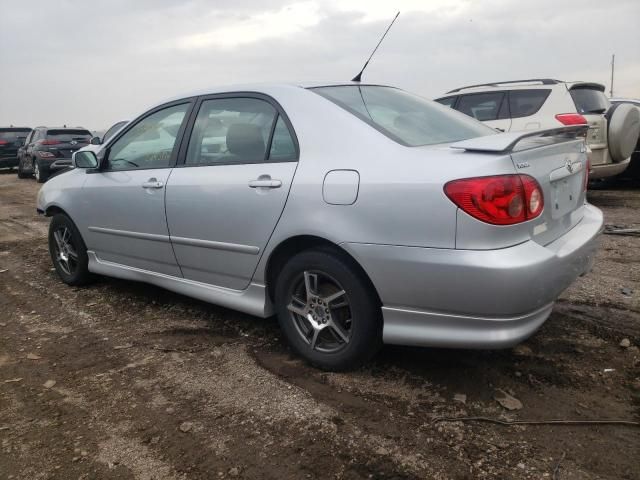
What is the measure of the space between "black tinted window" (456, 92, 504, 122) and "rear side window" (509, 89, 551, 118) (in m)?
0.17

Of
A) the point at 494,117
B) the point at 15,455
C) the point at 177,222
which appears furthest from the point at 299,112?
the point at 494,117

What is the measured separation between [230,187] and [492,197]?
5.04ft

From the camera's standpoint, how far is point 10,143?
19.3 meters

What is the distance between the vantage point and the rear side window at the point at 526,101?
7.42 meters

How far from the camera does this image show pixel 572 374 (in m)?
2.88

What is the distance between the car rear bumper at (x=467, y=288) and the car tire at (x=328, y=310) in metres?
0.11

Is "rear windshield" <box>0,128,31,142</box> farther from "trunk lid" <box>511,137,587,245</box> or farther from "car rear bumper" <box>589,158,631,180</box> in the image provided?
"trunk lid" <box>511,137,587,245</box>

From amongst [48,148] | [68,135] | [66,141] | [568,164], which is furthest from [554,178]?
[68,135]

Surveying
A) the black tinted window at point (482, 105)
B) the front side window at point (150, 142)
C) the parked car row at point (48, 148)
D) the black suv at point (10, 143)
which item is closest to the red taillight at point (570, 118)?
the black tinted window at point (482, 105)

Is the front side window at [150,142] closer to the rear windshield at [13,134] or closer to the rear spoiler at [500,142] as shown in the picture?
the rear spoiler at [500,142]

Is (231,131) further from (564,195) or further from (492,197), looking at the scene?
(564,195)

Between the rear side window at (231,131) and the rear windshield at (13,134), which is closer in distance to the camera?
the rear side window at (231,131)

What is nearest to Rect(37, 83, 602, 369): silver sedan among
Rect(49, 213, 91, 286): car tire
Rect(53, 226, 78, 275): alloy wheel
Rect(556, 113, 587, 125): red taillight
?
Rect(49, 213, 91, 286): car tire

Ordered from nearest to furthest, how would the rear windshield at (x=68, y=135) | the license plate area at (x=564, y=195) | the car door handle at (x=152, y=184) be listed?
the license plate area at (x=564, y=195)
the car door handle at (x=152, y=184)
the rear windshield at (x=68, y=135)
